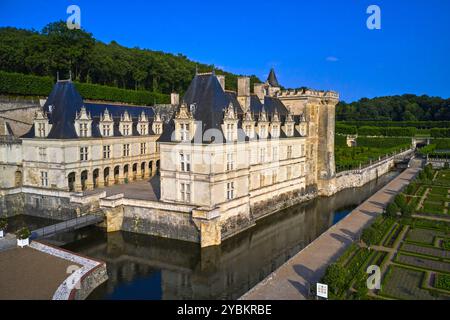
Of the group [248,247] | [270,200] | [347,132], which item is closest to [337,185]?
[270,200]

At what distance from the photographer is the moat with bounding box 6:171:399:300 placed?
22.2 m

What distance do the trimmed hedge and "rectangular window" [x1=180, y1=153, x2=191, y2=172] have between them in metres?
31.0

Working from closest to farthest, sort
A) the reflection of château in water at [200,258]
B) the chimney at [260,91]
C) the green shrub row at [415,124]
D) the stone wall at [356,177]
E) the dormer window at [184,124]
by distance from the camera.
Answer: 1. the reflection of château in water at [200,258]
2. the dormer window at [184,124]
3. the chimney at [260,91]
4. the stone wall at [356,177]
5. the green shrub row at [415,124]

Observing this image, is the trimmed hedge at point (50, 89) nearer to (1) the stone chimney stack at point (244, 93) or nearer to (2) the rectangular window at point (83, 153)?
(2) the rectangular window at point (83, 153)

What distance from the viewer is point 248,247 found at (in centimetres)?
2877

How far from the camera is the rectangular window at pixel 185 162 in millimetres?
29236

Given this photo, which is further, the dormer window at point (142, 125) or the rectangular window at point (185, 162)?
the dormer window at point (142, 125)

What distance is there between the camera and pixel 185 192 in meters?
29.5

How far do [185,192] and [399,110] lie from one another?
127 meters

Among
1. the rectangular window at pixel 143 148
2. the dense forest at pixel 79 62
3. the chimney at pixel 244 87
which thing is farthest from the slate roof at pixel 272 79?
the rectangular window at pixel 143 148

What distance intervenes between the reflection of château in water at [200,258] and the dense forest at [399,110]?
360ft

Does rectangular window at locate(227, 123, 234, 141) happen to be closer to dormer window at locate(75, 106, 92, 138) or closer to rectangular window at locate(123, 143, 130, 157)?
dormer window at locate(75, 106, 92, 138)

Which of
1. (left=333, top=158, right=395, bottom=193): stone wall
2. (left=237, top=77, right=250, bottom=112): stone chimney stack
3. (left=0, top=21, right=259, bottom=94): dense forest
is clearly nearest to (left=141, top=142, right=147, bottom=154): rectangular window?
(left=237, top=77, right=250, bottom=112): stone chimney stack
